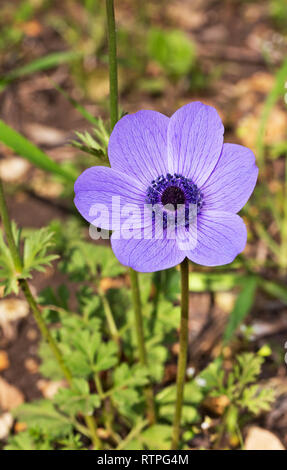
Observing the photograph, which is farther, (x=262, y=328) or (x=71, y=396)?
(x=262, y=328)

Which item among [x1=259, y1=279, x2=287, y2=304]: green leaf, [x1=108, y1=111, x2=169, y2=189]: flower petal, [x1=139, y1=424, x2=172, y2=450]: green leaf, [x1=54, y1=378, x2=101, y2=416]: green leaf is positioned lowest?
[x1=139, y1=424, x2=172, y2=450]: green leaf

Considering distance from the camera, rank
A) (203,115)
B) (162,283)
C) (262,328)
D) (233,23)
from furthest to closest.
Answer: (233,23)
(262,328)
(162,283)
(203,115)

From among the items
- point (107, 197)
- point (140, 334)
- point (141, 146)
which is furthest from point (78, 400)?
point (141, 146)

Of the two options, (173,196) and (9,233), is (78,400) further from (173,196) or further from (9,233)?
(173,196)

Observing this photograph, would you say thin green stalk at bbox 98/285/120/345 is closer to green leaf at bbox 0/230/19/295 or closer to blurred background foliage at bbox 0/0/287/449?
blurred background foliage at bbox 0/0/287/449

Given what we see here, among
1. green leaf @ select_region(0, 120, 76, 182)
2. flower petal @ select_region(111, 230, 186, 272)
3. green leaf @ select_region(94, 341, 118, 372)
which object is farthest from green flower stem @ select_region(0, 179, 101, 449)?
flower petal @ select_region(111, 230, 186, 272)

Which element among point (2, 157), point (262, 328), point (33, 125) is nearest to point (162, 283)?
point (262, 328)
